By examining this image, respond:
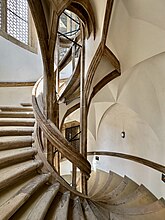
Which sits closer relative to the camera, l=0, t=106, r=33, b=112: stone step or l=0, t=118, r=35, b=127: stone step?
l=0, t=118, r=35, b=127: stone step

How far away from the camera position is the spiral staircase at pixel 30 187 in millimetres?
1878

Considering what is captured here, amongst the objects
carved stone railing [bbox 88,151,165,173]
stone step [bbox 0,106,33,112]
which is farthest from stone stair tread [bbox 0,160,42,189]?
carved stone railing [bbox 88,151,165,173]

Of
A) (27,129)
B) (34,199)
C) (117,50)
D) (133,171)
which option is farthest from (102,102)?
(34,199)

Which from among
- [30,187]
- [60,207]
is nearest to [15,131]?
[30,187]

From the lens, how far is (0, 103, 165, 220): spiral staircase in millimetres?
1878

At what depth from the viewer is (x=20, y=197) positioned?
1.85 meters

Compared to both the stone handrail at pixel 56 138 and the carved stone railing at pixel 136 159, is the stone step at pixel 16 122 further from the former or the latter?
the carved stone railing at pixel 136 159

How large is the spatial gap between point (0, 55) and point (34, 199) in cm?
349

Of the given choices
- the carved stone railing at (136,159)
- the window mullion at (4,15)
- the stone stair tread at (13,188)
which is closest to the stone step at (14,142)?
the stone stair tread at (13,188)

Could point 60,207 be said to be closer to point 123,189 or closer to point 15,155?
point 15,155

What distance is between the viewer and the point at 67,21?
7008 mm

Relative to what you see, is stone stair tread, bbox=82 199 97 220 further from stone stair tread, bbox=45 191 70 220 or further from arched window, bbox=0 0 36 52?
arched window, bbox=0 0 36 52

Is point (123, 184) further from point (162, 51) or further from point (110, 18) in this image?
point (110, 18)

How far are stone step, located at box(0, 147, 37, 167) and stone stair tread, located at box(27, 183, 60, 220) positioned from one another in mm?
442
